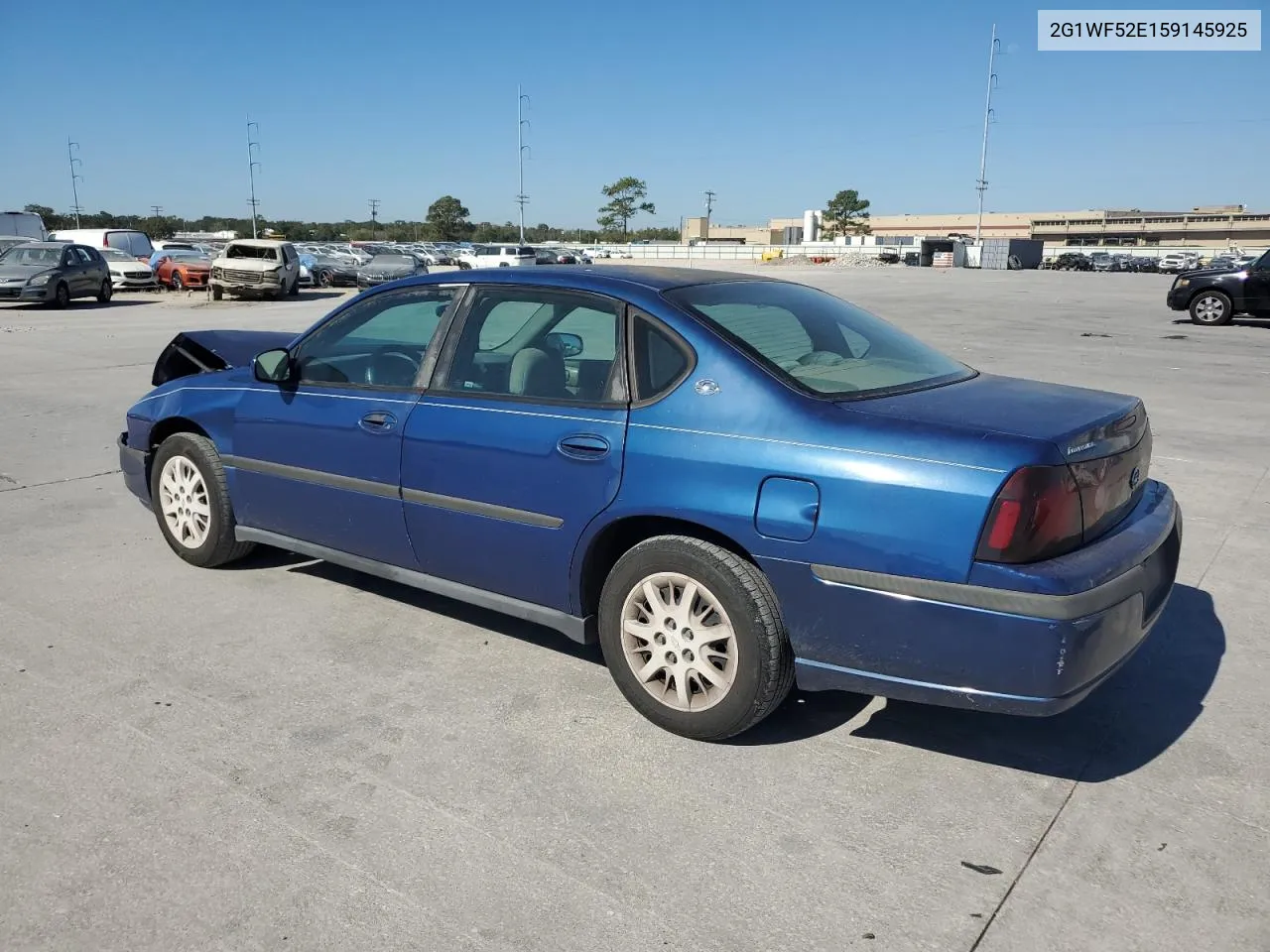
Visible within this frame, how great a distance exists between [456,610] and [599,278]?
5.62 ft

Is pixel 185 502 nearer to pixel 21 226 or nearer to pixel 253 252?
pixel 253 252

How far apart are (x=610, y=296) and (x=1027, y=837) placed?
2.26 meters

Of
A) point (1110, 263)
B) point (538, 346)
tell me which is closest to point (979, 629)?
point (538, 346)

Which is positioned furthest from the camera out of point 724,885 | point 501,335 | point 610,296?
point 501,335

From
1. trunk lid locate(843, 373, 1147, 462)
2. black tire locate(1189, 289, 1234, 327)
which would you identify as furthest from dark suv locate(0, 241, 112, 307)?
trunk lid locate(843, 373, 1147, 462)

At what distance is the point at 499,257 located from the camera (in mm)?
51844

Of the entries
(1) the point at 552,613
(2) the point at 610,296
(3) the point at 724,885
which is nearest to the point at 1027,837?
(3) the point at 724,885

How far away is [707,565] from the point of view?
3.34 m

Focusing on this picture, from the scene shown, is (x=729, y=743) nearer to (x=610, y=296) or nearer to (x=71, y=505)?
(x=610, y=296)

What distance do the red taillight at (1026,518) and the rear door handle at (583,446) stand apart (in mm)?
1301

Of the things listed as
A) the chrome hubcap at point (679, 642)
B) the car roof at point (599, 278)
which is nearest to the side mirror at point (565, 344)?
the car roof at point (599, 278)

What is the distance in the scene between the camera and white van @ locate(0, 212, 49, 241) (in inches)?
1212

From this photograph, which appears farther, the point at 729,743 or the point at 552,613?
the point at 552,613

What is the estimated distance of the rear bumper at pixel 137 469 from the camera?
5.41 meters
